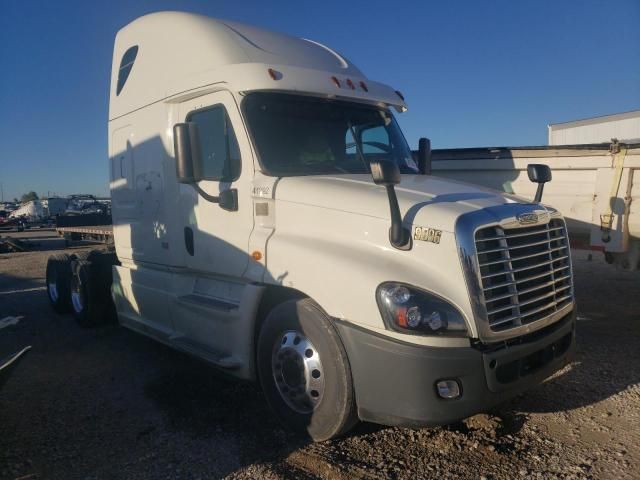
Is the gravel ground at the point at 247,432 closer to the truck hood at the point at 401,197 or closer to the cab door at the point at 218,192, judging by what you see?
the cab door at the point at 218,192

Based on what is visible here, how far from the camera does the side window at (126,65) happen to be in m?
5.96

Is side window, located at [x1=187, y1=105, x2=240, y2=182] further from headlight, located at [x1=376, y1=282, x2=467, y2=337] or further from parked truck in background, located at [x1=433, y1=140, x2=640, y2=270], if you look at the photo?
parked truck in background, located at [x1=433, y1=140, x2=640, y2=270]

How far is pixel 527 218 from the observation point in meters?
3.56

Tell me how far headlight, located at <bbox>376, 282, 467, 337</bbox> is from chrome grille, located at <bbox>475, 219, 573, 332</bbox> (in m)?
0.25

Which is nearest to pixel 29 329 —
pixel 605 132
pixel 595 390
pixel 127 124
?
pixel 127 124

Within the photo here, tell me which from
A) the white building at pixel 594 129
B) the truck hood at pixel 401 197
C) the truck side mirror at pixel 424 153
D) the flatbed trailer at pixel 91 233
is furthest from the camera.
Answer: the white building at pixel 594 129

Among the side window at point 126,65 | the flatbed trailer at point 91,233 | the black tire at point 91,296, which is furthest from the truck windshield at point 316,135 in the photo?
the flatbed trailer at point 91,233

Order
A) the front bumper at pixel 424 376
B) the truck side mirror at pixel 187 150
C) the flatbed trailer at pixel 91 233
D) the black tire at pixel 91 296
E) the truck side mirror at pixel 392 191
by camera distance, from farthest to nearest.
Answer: the flatbed trailer at pixel 91 233 → the black tire at pixel 91 296 → the truck side mirror at pixel 187 150 → the truck side mirror at pixel 392 191 → the front bumper at pixel 424 376

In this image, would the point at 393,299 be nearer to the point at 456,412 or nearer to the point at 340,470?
the point at 456,412

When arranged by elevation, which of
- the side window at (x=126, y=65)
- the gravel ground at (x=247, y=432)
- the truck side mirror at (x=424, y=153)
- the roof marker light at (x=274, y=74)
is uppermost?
the side window at (x=126, y=65)

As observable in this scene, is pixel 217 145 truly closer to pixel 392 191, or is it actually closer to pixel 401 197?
pixel 401 197

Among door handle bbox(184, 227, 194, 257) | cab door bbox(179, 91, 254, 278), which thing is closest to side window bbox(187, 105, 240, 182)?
cab door bbox(179, 91, 254, 278)

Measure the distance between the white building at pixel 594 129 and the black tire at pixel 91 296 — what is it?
20427 mm

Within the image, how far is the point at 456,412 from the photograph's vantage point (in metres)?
3.16
